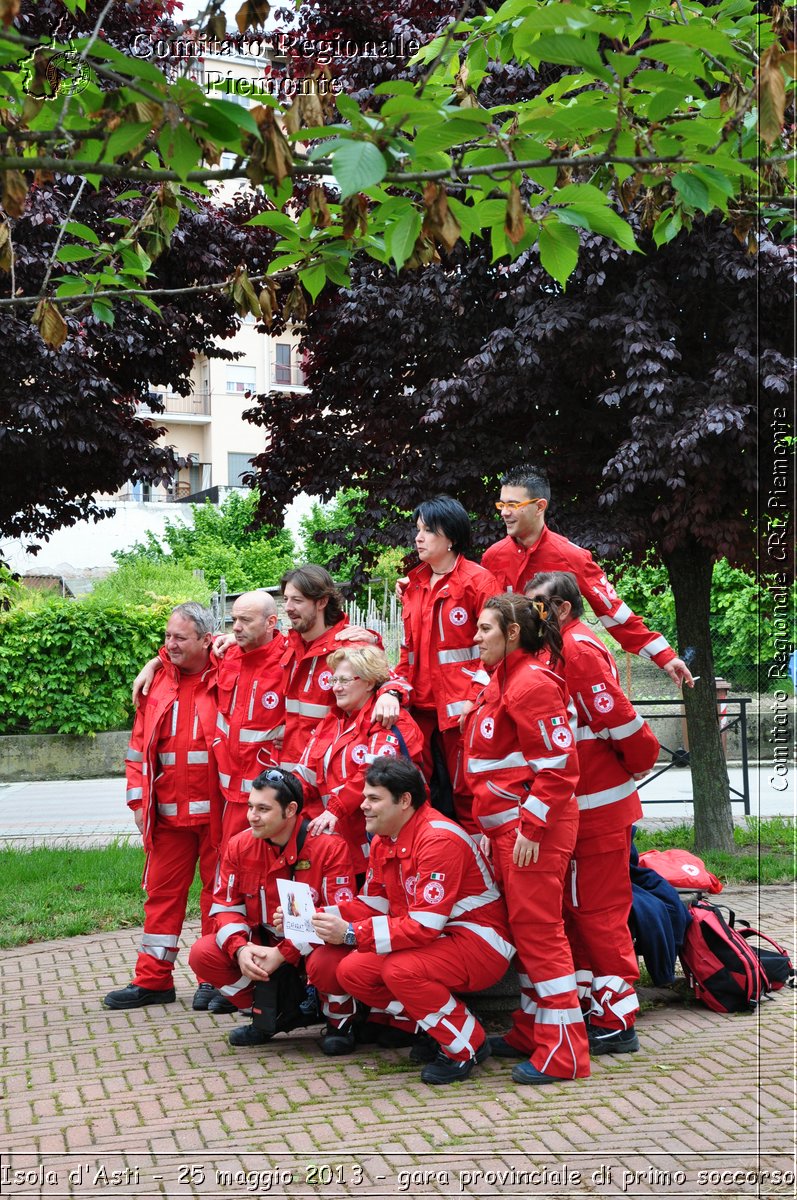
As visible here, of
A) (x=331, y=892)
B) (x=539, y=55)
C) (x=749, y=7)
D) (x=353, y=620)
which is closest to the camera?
(x=539, y=55)

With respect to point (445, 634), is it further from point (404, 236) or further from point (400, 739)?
point (404, 236)

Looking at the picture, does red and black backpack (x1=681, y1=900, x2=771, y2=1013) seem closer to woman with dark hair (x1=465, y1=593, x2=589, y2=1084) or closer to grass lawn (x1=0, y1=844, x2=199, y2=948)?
woman with dark hair (x1=465, y1=593, x2=589, y2=1084)

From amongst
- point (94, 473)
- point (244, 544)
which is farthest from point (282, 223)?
point (244, 544)

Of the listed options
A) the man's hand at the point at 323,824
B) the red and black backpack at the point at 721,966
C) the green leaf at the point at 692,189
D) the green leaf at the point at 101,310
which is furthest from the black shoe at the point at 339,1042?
the green leaf at the point at 692,189

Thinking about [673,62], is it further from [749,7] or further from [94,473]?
[94,473]

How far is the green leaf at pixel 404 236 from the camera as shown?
11.4ft

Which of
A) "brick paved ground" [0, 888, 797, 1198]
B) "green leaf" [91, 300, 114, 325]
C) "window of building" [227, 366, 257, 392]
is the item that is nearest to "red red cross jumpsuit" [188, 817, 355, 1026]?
"brick paved ground" [0, 888, 797, 1198]

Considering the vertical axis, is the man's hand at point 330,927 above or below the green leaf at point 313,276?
below

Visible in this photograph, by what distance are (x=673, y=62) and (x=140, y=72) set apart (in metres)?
1.42

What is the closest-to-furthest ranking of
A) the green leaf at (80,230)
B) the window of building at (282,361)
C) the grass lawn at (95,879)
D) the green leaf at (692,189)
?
the green leaf at (692,189) → the green leaf at (80,230) → the grass lawn at (95,879) → the window of building at (282,361)

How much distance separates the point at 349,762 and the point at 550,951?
1.32 m

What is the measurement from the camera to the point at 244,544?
32250 millimetres

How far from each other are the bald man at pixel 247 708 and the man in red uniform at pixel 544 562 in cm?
133

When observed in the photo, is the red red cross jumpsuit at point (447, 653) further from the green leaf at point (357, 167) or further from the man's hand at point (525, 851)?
the green leaf at point (357, 167)
